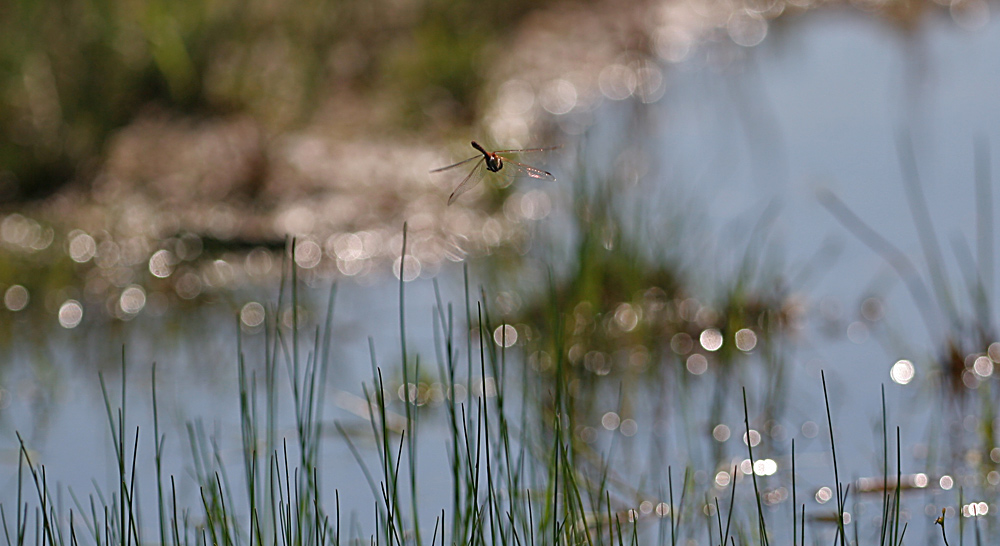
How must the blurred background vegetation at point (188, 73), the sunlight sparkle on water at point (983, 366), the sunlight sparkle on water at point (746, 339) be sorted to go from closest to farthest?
the sunlight sparkle on water at point (983, 366) → the sunlight sparkle on water at point (746, 339) → the blurred background vegetation at point (188, 73)

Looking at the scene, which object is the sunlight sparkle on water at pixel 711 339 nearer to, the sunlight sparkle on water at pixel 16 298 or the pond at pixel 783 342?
the pond at pixel 783 342

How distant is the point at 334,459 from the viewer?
2.07 metres

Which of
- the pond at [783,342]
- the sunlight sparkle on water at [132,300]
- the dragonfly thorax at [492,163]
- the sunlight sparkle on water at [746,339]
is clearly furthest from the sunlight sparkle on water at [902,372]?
the sunlight sparkle on water at [132,300]

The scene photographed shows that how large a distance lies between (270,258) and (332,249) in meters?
0.18

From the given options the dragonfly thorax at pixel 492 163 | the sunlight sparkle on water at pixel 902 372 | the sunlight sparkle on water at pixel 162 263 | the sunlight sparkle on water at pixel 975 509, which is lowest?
the sunlight sparkle on water at pixel 975 509

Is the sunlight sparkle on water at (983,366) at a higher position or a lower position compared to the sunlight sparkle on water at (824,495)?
higher

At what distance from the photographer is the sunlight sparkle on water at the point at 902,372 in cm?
219

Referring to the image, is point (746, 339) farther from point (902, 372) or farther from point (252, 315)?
point (252, 315)

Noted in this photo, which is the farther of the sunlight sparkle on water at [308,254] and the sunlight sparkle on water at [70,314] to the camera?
the sunlight sparkle on water at [308,254]

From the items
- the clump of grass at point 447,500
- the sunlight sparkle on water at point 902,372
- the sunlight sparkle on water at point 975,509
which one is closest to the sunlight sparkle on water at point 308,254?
the clump of grass at point 447,500

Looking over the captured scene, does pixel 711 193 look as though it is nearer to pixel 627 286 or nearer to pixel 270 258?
pixel 627 286

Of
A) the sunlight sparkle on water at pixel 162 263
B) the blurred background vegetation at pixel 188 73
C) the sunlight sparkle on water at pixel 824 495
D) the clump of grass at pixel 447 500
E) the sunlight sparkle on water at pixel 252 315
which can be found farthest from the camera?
the blurred background vegetation at pixel 188 73

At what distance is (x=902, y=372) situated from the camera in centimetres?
222

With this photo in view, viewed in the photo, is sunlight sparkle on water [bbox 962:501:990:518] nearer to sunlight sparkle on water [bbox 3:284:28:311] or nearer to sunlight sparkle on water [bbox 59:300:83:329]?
sunlight sparkle on water [bbox 59:300:83:329]
